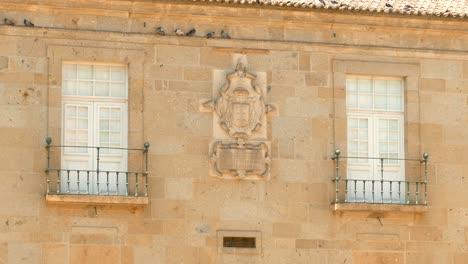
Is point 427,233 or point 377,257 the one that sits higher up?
point 427,233

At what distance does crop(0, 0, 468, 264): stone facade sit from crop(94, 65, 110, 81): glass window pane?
20 cm

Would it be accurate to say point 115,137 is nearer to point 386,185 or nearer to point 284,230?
point 284,230

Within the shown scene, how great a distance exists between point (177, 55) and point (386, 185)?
4.00 meters

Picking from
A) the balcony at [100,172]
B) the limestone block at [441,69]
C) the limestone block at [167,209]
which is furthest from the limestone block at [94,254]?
the limestone block at [441,69]

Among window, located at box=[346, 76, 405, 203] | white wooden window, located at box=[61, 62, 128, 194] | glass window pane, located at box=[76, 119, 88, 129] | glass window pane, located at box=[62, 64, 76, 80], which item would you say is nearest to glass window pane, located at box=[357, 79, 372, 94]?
window, located at box=[346, 76, 405, 203]

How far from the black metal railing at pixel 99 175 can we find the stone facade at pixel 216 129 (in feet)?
0.40

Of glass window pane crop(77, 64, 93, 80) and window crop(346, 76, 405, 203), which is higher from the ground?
glass window pane crop(77, 64, 93, 80)

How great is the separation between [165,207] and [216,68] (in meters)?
2.39

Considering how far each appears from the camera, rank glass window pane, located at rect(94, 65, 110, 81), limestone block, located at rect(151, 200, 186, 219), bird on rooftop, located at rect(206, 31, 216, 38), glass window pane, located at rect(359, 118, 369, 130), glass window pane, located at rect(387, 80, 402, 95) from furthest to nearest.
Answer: glass window pane, located at rect(387, 80, 402, 95) < glass window pane, located at rect(359, 118, 369, 130) < bird on rooftop, located at rect(206, 31, 216, 38) < glass window pane, located at rect(94, 65, 110, 81) < limestone block, located at rect(151, 200, 186, 219)

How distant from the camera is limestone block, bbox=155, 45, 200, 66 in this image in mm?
26203

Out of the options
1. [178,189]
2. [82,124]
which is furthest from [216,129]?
[82,124]

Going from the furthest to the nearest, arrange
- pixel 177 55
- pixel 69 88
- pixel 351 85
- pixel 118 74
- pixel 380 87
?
pixel 380 87, pixel 351 85, pixel 177 55, pixel 118 74, pixel 69 88

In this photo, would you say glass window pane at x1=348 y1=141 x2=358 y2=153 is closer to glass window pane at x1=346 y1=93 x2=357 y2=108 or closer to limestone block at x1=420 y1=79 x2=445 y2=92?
glass window pane at x1=346 y1=93 x2=357 y2=108

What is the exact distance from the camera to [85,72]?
25938mm
